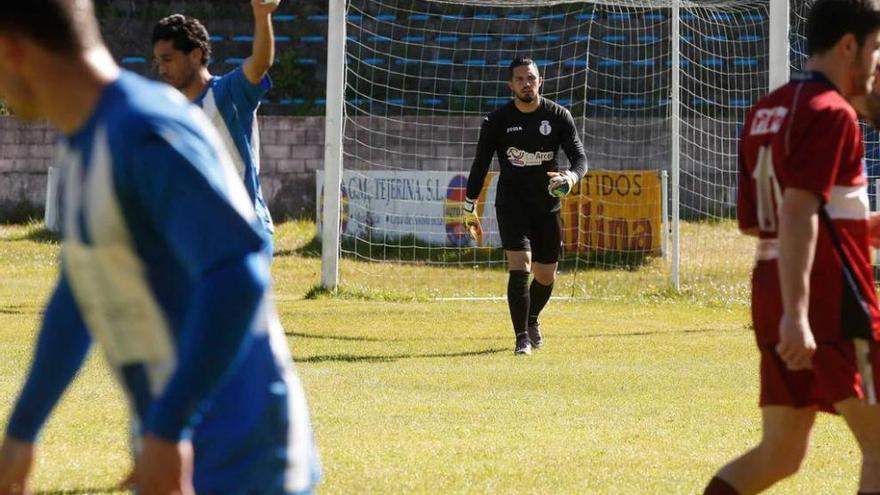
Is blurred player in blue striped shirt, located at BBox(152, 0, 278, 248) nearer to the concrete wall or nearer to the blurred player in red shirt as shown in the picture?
the blurred player in red shirt

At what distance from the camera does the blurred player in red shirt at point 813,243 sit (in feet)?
14.2

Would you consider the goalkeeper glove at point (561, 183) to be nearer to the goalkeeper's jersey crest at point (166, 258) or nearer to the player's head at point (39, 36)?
the goalkeeper's jersey crest at point (166, 258)

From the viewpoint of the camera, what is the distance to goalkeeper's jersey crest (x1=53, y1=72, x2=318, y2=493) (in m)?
2.69

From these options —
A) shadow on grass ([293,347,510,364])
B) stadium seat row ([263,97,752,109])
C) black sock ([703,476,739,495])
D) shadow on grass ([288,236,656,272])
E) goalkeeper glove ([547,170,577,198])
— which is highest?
stadium seat row ([263,97,752,109])

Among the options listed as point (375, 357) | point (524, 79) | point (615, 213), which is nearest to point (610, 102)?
point (615, 213)

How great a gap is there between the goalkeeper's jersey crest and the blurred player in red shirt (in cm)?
181

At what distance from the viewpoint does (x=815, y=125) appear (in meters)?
4.34

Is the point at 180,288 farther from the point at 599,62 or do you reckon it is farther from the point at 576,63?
the point at 576,63

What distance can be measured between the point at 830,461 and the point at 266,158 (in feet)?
60.2

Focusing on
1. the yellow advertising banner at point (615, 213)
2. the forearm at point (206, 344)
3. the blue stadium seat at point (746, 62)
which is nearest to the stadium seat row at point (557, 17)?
the blue stadium seat at point (746, 62)

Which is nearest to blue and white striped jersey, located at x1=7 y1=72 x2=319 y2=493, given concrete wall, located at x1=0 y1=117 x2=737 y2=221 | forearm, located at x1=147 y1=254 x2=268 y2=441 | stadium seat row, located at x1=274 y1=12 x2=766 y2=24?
forearm, located at x1=147 y1=254 x2=268 y2=441

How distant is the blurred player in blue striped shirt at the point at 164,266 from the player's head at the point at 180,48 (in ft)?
13.2

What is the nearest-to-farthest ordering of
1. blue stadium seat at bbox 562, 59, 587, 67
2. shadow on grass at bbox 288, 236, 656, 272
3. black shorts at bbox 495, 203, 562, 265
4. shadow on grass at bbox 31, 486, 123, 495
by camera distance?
shadow on grass at bbox 31, 486, 123, 495
black shorts at bbox 495, 203, 562, 265
shadow on grass at bbox 288, 236, 656, 272
blue stadium seat at bbox 562, 59, 587, 67

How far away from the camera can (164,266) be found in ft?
9.35
